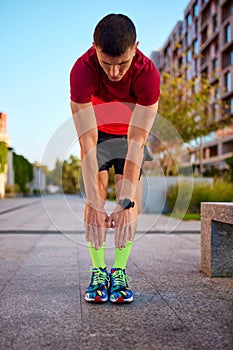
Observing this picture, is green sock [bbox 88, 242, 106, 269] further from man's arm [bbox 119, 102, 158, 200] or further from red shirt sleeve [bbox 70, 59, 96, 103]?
red shirt sleeve [bbox 70, 59, 96, 103]

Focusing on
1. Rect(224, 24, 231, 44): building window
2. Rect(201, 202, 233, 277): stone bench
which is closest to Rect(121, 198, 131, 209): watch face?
Rect(201, 202, 233, 277): stone bench

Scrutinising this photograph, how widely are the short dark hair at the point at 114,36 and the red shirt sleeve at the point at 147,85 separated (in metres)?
0.33

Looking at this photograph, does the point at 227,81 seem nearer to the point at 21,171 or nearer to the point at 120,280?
the point at 21,171

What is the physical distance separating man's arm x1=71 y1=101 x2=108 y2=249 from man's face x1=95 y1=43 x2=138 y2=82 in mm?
335

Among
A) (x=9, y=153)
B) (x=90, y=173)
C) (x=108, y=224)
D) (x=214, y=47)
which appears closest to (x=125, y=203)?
(x=108, y=224)

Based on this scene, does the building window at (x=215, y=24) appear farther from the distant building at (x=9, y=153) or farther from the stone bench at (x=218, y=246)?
the stone bench at (x=218, y=246)

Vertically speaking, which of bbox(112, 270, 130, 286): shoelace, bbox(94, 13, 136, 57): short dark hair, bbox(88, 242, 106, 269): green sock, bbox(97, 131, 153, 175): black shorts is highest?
bbox(94, 13, 136, 57): short dark hair

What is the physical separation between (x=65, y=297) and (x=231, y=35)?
1449 inches

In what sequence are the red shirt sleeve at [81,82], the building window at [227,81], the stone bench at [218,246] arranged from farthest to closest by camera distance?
the building window at [227,81] → the stone bench at [218,246] → the red shirt sleeve at [81,82]

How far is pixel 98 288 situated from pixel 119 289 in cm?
13

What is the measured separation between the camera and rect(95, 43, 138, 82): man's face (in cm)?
221

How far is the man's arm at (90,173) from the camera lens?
254 centimetres

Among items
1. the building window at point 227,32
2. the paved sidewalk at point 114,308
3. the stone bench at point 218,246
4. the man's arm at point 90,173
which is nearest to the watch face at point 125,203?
the man's arm at point 90,173

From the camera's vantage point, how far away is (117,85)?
103 inches
